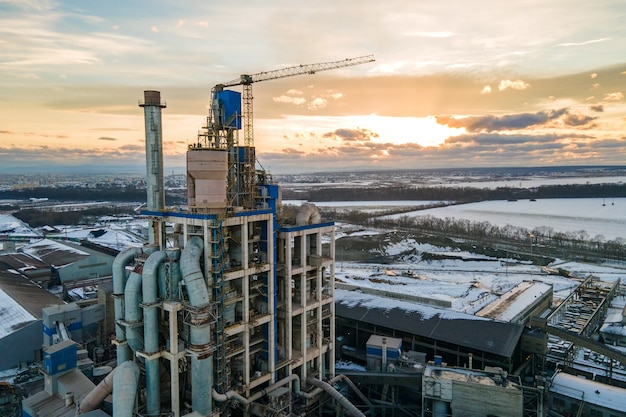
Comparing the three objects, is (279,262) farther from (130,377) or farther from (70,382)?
(70,382)

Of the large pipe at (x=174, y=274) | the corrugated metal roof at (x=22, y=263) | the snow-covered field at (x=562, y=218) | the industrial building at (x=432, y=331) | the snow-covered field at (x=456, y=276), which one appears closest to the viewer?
the large pipe at (x=174, y=274)

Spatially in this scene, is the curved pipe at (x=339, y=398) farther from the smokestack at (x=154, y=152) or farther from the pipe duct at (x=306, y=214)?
the smokestack at (x=154, y=152)

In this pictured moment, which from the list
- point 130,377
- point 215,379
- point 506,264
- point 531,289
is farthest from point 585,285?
point 130,377

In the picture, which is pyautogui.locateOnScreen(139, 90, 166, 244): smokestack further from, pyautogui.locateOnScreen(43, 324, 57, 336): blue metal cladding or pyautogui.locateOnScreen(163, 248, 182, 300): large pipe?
pyautogui.locateOnScreen(43, 324, 57, 336): blue metal cladding

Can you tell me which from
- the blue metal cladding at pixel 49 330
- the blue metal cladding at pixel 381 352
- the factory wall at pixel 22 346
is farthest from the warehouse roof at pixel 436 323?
the factory wall at pixel 22 346

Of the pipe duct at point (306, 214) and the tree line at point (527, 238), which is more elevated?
the pipe duct at point (306, 214)

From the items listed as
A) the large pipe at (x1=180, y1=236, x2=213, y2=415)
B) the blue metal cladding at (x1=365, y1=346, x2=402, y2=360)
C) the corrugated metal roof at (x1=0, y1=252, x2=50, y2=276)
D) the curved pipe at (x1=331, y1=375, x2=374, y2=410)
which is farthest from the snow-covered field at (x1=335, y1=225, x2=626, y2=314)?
the corrugated metal roof at (x1=0, y1=252, x2=50, y2=276)
